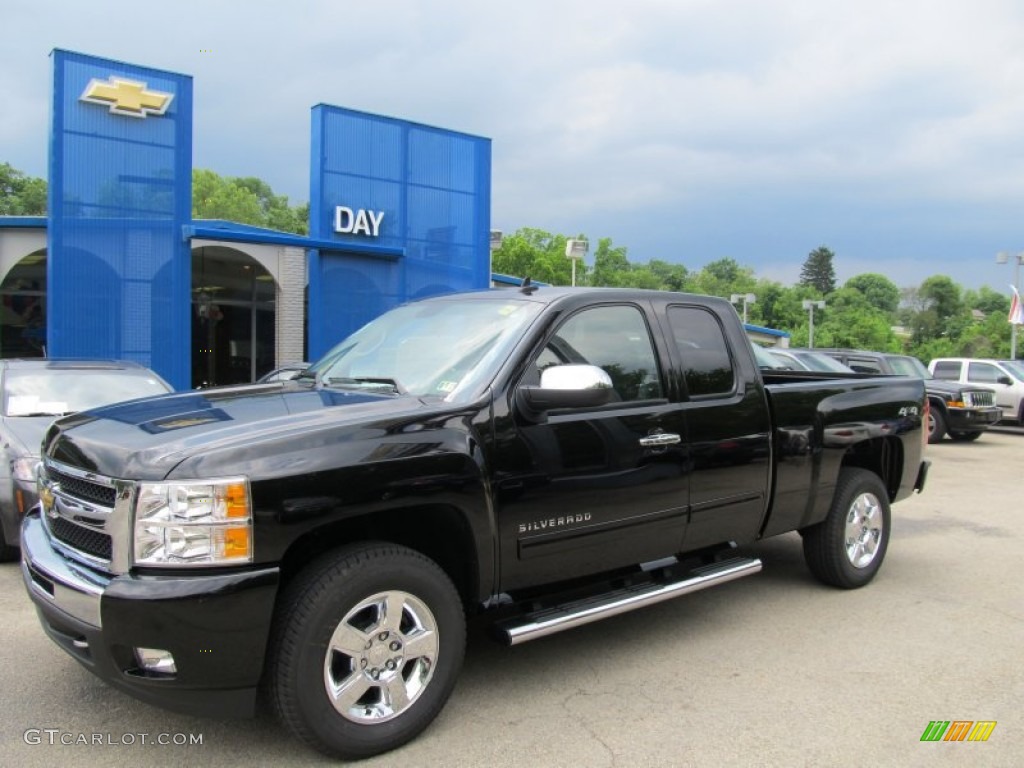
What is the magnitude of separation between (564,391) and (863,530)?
3153mm

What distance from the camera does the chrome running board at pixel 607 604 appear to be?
3.57 m

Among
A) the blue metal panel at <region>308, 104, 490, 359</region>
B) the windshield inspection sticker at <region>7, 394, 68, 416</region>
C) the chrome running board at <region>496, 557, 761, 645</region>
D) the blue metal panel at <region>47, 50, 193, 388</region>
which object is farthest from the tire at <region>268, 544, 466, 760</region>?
the blue metal panel at <region>308, 104, 490, 359</region>

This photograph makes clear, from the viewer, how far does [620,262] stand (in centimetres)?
7269

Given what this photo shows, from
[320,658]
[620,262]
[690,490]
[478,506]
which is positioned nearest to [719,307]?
[690,490]

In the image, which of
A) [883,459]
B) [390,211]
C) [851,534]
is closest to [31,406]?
[851,534]

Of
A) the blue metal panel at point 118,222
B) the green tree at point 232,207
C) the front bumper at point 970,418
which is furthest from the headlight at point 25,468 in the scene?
the green tree at point 232,207

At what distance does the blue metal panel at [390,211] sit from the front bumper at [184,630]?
1335cm

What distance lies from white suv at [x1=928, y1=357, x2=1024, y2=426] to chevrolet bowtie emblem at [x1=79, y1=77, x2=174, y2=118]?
17.3 meters

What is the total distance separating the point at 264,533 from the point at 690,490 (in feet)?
7.66

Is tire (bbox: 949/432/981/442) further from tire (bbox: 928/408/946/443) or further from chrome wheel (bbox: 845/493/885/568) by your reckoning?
chrome wheel (bbox: 845/493/885/568)

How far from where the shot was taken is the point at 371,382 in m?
3.96

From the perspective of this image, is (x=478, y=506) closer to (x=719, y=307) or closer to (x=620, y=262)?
(x=719, y=307)

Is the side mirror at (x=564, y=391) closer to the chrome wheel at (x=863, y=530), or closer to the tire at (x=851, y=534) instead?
the tire at (x=851, y=534)

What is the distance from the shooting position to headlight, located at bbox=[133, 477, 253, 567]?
2812mm
